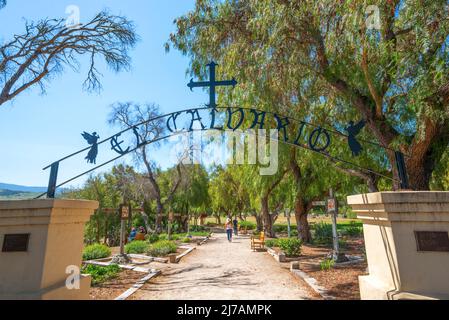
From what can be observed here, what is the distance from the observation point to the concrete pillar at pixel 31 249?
3.09 metres

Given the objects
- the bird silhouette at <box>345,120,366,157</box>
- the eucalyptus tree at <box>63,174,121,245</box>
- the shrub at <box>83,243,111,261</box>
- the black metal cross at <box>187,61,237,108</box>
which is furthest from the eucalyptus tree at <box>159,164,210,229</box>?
the bird silhouette at <box>345,120,366,157</box>

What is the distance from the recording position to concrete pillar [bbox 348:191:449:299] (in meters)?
2.75

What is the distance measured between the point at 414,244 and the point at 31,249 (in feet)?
14.5

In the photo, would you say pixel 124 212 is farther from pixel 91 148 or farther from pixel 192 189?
pixel 192 189

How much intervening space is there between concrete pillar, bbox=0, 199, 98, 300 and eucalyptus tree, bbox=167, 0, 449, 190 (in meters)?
5.35

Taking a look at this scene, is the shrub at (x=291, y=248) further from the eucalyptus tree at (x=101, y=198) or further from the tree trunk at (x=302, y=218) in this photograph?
the eucalyptus tree at (x=101, y=198)

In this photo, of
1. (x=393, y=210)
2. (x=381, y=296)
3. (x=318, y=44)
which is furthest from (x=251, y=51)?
(x=381, y=296)

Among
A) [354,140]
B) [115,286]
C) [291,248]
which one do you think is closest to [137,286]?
[115,286]

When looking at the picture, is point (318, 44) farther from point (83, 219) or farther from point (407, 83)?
point (83, 219)

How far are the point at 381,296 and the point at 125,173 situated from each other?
24.8 meters

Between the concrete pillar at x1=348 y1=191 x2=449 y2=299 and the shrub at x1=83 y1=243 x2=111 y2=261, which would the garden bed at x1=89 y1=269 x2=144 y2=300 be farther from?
the concrete pillar at x1=348 y1=191 x2=449 y2=299

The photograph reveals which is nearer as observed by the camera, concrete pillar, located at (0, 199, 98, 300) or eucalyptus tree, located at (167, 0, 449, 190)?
concrete pillar, located at (0, 199, 98, 300)
